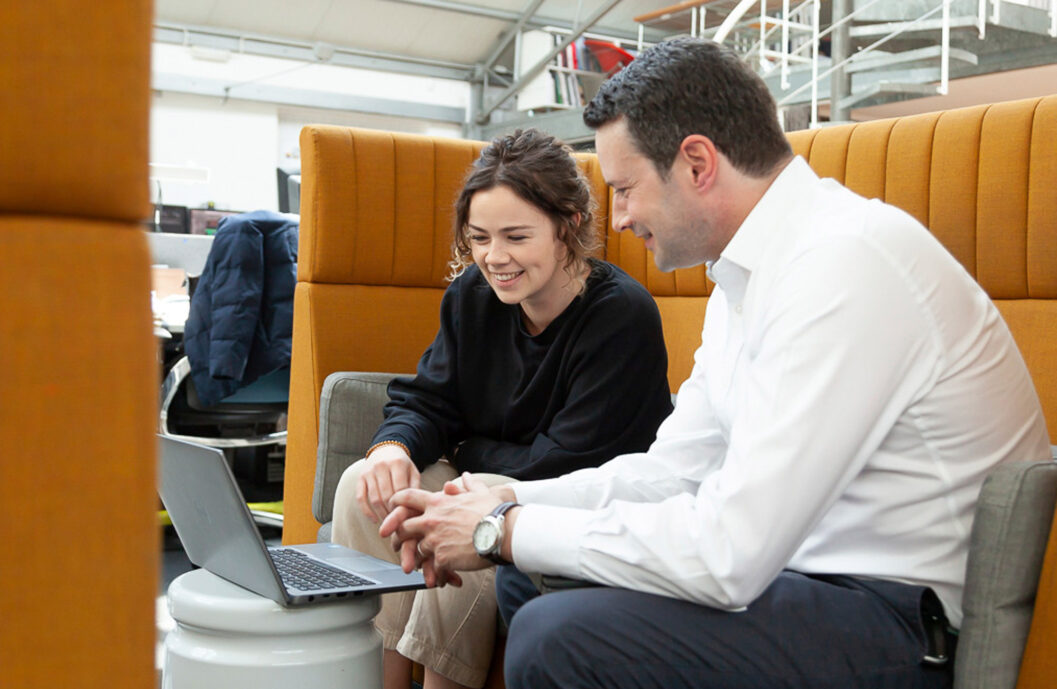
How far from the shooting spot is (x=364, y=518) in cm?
177

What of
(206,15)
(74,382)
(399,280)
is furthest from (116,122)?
(206,15)

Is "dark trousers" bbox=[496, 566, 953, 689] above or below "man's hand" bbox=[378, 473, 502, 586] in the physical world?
below

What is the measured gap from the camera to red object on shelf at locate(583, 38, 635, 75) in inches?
400

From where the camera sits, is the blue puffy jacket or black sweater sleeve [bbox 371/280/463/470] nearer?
black sweater sleeve [bbox 371/280/463/470]

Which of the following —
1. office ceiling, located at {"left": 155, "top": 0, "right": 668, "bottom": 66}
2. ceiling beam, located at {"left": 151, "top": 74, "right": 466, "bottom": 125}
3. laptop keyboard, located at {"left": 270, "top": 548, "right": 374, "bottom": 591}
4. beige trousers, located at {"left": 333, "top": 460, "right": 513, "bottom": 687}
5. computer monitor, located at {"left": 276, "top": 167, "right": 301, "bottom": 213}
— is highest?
office ceiling, located at {"left": 155, "top": 0, "right": 668, "bottom": 66}

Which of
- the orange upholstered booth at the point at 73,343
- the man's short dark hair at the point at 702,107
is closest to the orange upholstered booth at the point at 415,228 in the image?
the man's short dark hair at the point at 702,107

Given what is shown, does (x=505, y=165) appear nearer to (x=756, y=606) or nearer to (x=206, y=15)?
(x=756, y=606)

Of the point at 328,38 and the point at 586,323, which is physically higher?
the point at 328,38

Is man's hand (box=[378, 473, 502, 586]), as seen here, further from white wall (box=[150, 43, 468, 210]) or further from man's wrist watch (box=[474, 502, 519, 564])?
white wall (box=[150, 43, 468, 210])

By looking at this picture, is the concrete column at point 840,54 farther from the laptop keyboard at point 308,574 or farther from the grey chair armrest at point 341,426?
the laptop keyboard at point 308,574

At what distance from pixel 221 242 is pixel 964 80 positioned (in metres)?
5.58

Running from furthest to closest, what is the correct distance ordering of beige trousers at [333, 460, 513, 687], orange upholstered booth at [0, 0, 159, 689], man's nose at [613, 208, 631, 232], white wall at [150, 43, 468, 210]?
1. white wall at [150, 43, 468, 210]
2. beige trousers at [333, 460, 513, 687]
3. man's nose at [613, 208, 631, 232]
4. orange upholstered booth at [0, 0, 159, 689]

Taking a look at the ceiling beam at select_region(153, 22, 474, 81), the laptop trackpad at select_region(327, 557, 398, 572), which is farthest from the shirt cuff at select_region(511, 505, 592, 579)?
the ceiling beam at select_region(153, 22, 474, 81)

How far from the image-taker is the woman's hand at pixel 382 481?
1.67m
